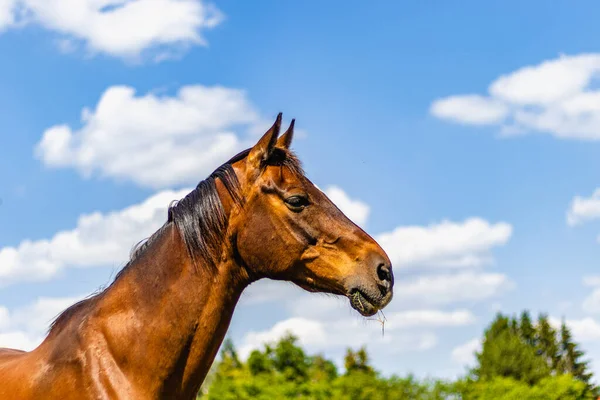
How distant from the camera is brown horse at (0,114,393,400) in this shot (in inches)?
180

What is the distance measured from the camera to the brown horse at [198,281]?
457 cm

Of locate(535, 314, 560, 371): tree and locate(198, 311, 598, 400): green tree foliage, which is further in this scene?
locate(535, 314, 560, 371): tree

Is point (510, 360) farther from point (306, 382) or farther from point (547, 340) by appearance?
point (306, 382)

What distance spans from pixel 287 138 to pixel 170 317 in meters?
1.42

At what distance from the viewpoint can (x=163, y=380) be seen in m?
4.54

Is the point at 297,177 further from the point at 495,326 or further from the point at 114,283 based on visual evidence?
the point at 495,326

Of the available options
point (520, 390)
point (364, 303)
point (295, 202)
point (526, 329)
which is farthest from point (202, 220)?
point (526, 329)

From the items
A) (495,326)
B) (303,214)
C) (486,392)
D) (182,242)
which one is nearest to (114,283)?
(182,242)

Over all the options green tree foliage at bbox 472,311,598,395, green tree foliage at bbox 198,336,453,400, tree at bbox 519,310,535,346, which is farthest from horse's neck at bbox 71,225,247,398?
tree at bbox 519,310,535,346

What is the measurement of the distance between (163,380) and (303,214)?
4.25 ft

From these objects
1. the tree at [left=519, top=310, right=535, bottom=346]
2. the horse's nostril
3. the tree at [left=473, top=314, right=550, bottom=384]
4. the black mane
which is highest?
the tree at [left=519, top=310, right=535, bottom=346]

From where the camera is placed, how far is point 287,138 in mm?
5188

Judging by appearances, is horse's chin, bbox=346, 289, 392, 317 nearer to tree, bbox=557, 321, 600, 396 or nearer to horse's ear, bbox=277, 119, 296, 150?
horse's ear, bbox=277, 119, 296, 150

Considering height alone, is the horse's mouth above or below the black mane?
below
